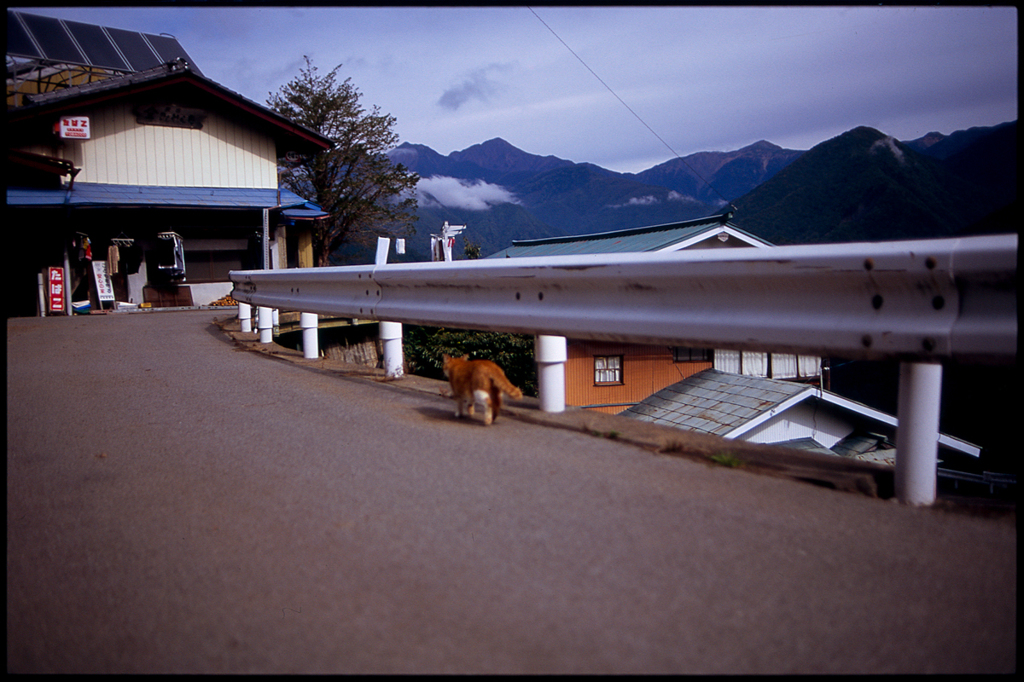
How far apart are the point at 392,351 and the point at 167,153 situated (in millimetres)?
19350

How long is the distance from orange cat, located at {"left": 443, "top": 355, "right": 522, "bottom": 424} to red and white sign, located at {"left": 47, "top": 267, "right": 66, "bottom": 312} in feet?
61.0

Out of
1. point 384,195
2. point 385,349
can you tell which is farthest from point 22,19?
point 385,349

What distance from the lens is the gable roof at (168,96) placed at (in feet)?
61.2

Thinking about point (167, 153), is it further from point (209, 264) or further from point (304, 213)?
point (304, 213)

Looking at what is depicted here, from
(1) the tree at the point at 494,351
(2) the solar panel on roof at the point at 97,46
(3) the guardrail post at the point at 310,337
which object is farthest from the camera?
(2) the solar panel on roof at the point at 97,46

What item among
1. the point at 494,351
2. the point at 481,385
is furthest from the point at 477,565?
the point at 494,351

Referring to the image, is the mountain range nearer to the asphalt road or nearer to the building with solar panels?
the asphalt road

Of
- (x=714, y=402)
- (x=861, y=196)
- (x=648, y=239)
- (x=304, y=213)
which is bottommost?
(x=714, y=402)

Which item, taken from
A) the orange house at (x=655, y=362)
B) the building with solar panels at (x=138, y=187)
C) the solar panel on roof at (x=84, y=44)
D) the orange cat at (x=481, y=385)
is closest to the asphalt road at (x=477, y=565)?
the orange cat at (x=481, y=385)

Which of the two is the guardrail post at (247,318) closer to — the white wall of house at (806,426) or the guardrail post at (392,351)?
the guardrail post at (392,351)

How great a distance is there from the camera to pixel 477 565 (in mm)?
2146

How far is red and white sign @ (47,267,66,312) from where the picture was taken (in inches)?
706

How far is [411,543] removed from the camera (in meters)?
2.33

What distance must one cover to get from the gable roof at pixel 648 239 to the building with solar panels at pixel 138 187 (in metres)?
8.93
